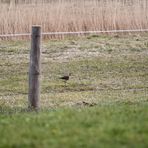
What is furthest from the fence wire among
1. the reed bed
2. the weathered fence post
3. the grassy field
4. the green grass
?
the green grass

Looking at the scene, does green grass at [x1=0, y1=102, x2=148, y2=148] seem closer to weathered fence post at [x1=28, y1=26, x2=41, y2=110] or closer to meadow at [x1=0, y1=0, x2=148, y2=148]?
meadow at [x1=0, y1=0, x2=148, y2=148]

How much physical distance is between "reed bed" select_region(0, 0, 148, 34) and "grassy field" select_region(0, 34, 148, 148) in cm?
56

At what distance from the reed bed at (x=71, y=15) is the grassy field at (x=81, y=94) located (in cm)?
56

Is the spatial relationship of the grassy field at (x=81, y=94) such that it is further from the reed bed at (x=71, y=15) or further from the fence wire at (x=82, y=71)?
the reed bed at (x=71, y=15)

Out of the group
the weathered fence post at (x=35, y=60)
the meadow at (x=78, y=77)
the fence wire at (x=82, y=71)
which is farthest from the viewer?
the fence wire at (x=82, y=71)

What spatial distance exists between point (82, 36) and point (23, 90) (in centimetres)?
815

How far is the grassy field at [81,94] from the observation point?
633cm

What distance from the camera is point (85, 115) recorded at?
7828 mm

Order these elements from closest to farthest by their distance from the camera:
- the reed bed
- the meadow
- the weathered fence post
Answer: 1. the meadow
2. the weathered fence post
3. the reed bed

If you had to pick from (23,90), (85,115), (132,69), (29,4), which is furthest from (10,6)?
(85,115)

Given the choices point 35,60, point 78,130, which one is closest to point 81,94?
point 35,60

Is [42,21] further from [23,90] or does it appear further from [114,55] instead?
[23,90]

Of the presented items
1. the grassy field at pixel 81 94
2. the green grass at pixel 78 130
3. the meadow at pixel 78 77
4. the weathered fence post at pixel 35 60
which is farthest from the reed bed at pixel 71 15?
the green grass at pixel 78 130

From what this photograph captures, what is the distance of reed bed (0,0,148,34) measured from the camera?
65.4ft
